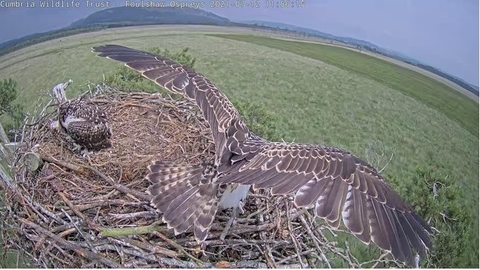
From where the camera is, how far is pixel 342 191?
4.72 feet

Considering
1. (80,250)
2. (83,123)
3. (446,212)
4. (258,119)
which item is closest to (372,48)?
(258,119)

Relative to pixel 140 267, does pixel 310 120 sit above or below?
above

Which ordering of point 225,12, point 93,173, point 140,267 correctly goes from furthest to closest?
point 225,12 < point 93,173 < point 140,267

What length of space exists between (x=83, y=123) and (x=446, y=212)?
1232mm

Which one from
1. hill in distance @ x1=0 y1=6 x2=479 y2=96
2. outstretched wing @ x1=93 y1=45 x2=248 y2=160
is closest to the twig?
outstretched wing @ x1=93 y1=45 x2=248 y2=160

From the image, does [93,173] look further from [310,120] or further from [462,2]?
[462,2]

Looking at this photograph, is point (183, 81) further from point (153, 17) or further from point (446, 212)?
point (446, 212)

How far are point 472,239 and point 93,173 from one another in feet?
4.22

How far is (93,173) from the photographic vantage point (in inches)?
75.9

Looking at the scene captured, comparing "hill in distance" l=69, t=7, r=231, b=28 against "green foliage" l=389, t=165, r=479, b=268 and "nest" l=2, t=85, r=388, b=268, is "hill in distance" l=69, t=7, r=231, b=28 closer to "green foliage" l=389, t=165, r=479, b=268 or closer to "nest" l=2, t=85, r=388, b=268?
"nest" l=2, t=85, r=388, b=268

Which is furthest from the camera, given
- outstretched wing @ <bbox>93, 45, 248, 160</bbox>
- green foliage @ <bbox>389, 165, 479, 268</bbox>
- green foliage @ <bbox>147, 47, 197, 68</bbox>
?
green foliage @ <bbox>147, 47, 197, 68</bbox>

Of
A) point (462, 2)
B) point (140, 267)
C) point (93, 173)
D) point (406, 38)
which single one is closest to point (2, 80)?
point (93, 173)

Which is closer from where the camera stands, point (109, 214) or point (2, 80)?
point (109, 214)

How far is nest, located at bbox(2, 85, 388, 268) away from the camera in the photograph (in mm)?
1688
